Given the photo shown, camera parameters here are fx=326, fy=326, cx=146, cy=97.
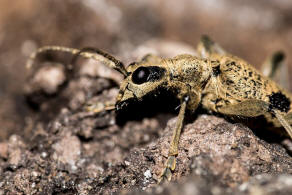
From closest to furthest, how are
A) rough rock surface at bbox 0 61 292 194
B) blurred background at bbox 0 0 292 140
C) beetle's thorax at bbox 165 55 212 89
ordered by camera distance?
rough rock surface at bbox 0 61 292 194 → beetle's thorax at bbox 165 55 212 89 → blurred background at bbox 0 0 292 140

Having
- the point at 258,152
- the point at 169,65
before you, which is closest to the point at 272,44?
the point at 169,65

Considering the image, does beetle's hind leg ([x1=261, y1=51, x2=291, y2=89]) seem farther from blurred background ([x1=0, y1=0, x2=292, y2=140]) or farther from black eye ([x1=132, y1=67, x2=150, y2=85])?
black eye ([x1=132, y1=67, x2=150, y2=85])

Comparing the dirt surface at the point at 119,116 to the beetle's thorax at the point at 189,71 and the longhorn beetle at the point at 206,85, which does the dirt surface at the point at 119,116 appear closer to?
the longhorn beetle at the point at 206,85

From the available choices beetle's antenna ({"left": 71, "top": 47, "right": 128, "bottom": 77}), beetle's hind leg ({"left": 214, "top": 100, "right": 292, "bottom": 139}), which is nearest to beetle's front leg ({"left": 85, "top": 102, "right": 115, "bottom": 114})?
beetle's antenna ({"left": 71, "top": 47, "right": 128, "bottom": 77})

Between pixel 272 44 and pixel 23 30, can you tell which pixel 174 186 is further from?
pixel 272 44

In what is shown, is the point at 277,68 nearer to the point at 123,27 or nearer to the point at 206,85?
the point at 206,85

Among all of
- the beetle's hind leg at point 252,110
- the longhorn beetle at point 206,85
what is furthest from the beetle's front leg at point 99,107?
the beetle's hind leg at point 252,110
